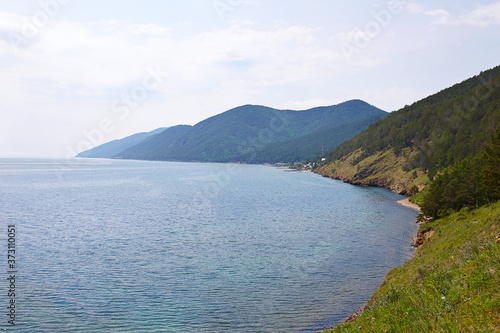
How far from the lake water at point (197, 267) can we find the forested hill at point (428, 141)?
3539 cm

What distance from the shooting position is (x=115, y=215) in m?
69.7

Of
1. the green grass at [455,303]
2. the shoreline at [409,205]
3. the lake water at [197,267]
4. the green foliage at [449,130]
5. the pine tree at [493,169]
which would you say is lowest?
the lake water at [197,267]

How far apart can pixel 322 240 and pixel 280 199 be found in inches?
1893

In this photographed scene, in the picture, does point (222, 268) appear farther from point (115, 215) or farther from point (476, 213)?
point (115, 215)

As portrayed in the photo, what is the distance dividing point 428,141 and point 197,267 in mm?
115854

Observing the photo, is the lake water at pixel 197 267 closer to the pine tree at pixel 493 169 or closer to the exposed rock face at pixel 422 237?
the exposed rock face at pixel 422 237

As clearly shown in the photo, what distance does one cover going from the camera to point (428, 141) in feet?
408

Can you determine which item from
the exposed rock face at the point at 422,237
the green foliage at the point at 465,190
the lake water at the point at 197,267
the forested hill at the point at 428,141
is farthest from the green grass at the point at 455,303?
the forested hill at the point at 428,141

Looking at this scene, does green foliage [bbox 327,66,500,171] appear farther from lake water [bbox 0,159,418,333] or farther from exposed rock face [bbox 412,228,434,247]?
exposed rock face [bbox 412,228,434,247]

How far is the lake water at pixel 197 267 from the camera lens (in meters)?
25.7

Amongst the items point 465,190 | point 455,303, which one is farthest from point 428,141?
point 455,303

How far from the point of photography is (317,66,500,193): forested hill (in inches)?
3665

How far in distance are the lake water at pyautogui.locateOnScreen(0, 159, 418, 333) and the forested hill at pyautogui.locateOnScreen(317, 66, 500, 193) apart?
35.4m

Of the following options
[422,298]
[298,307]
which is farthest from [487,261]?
[298,307]
